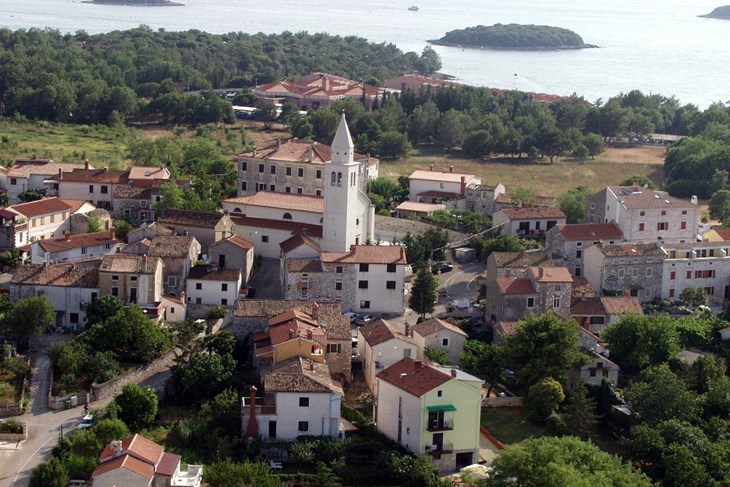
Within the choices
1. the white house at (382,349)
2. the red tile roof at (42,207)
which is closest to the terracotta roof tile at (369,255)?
the white house at (382,349)

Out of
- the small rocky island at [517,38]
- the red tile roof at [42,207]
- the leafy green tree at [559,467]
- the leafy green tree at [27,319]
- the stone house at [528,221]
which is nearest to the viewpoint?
the leafy green tree at [559,467]

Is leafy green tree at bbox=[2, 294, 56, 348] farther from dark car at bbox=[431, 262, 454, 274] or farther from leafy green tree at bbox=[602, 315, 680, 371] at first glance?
leafy green tree at bbox=[602, 315, 680, 371]

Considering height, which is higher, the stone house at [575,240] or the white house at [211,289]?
the stone house at [575,240]

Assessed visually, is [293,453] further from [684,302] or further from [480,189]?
[480,189]

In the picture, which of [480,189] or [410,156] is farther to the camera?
[410,156]

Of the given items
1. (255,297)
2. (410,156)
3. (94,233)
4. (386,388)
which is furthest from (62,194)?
(410,156)

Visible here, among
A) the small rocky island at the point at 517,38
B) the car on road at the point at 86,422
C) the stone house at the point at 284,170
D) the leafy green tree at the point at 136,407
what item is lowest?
the car on road at the point at 86,422

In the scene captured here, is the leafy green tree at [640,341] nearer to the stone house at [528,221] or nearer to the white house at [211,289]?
the stone house at [528,221]
